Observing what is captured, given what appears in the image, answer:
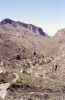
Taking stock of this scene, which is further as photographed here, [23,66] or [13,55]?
[13,55]

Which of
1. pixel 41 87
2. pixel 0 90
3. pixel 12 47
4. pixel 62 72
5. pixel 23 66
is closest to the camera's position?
pixel 0 90

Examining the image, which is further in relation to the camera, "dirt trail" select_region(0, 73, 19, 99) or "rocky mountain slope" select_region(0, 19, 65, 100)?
"rocky mountain slope" select_region(0, 19, 65, 100)

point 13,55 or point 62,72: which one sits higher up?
point 62,72

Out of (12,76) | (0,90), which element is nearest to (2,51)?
(12,76)

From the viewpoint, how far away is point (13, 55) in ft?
449

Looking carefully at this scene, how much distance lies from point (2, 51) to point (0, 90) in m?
83.3

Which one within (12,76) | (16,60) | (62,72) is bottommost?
(16,60)

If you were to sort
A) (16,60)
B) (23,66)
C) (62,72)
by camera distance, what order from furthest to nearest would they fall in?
1. (16,60)
2. (23,66)
3. (62,72)

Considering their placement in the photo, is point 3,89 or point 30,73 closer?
point 3,89

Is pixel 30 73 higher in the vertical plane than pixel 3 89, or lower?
lower

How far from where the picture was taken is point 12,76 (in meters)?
64.2

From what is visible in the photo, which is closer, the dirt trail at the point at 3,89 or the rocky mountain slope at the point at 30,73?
the dirt trail at the point at 3,89

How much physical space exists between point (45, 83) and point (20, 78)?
5.05m

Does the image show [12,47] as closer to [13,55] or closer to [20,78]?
[13,55]
